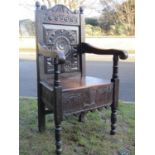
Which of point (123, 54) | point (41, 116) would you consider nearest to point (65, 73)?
point (41, 116)

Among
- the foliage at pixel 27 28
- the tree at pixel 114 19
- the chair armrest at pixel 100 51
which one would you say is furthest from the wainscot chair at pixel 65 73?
the tree at pixel 114 19

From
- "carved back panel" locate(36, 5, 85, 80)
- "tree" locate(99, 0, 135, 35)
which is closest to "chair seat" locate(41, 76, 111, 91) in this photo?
"carved back panel" locate(36, 5, 85, 80)

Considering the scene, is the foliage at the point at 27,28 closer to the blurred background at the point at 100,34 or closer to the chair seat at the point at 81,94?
the blurred background at the point at 100,34

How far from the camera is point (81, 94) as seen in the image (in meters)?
1.51

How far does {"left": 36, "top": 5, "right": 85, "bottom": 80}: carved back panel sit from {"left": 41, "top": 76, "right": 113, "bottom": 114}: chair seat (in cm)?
15

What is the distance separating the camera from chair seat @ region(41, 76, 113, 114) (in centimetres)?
147

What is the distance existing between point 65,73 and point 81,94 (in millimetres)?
367

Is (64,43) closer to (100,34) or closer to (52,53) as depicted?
(52,53)

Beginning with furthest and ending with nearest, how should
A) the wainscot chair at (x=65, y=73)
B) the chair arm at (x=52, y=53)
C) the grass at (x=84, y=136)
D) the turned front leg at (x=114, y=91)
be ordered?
the turned front leg at (x=114, y=91)
the grass at (x=84, y=136)
the wainscot chair at (x=65, y=73)
the chair arm at (x=52, y=53)

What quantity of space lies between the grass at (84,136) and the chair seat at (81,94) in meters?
0.25

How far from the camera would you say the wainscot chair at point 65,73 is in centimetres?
145

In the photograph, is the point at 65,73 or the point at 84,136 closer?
the point at 84,136
